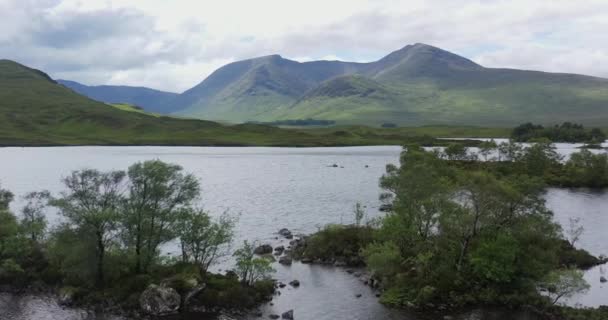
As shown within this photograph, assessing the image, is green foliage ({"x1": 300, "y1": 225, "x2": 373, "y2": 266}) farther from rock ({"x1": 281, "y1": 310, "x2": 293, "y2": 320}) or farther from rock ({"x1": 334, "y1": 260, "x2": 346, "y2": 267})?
rock ({"x1": 281, "y1": 310, "x2": 293, "y2": 320})

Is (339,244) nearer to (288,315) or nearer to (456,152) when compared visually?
(288,315)

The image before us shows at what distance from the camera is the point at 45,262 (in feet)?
216

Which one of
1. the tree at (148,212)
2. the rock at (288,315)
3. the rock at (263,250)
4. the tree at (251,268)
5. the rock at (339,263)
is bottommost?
the rock at (288,315)

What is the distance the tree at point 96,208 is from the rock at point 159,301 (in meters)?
7.82

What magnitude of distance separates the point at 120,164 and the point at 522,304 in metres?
166

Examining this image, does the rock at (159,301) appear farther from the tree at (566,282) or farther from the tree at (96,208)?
the tree at (566,282)

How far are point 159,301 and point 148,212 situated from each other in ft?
36.4

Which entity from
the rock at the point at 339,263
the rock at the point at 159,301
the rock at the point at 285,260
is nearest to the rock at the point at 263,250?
the rock at the point at 285,260

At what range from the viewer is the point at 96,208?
61250 millimetres

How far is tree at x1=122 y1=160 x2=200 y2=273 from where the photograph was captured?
5925cm

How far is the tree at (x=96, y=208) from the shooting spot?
57.6 m

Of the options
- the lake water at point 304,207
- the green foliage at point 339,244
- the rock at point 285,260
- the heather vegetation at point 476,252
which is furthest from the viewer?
the green foliage at point 339,244

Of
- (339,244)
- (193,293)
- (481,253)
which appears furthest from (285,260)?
(481,253)

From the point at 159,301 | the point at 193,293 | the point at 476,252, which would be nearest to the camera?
the point at 159,301
